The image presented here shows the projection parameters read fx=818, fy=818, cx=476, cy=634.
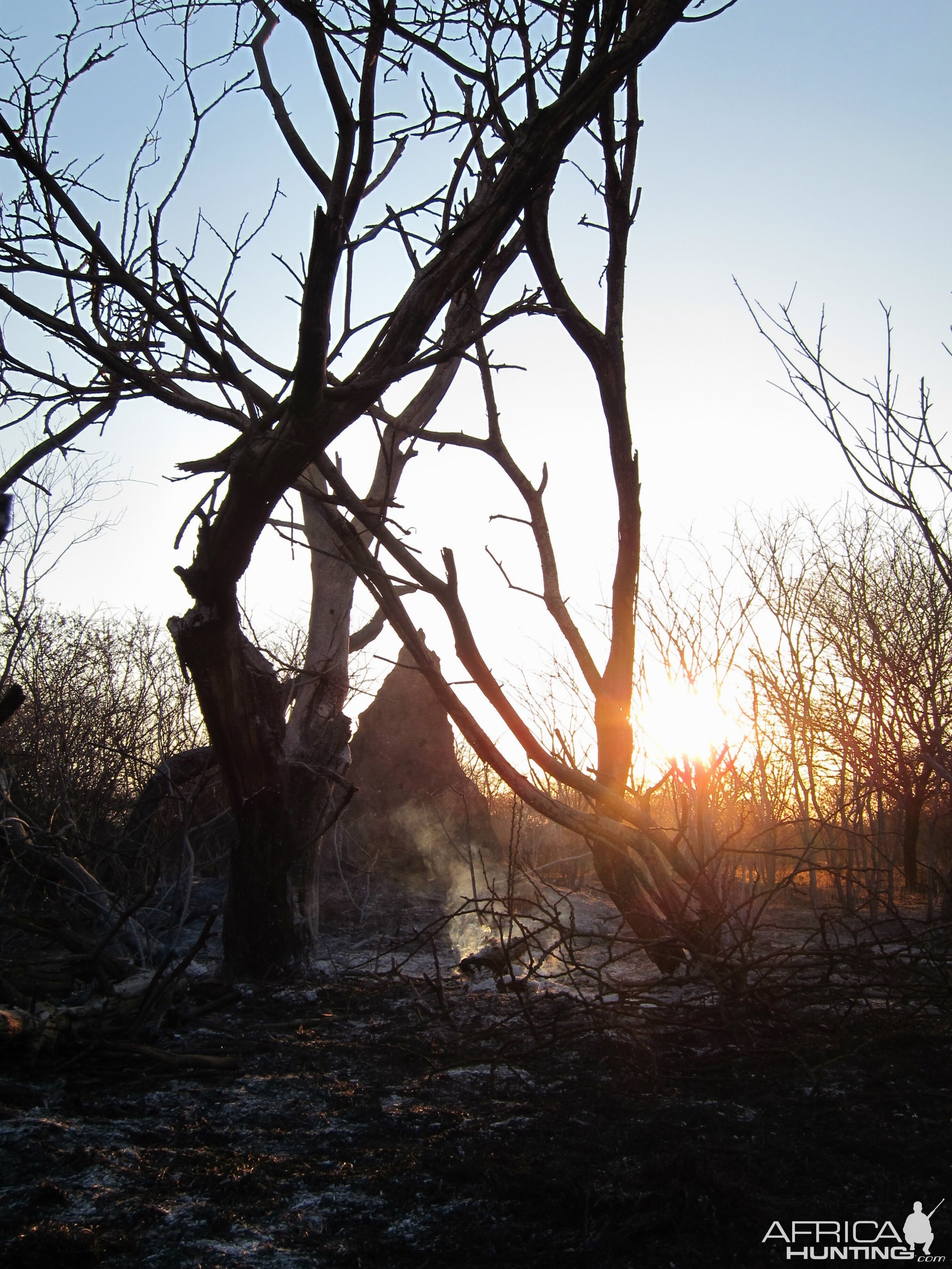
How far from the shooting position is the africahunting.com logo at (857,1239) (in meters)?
1.65

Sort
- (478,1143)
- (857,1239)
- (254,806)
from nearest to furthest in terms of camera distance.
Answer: (857,1239) < (478,1143) < (254,806)

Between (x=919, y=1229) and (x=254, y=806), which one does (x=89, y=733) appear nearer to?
(x=254, y=806)

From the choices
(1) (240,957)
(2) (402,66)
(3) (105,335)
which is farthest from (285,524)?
(1) (240,957)

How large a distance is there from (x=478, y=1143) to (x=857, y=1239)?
95 centimetres

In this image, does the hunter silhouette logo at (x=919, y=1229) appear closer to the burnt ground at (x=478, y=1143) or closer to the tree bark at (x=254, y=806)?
the burnt ground at (x=478, y=1143)

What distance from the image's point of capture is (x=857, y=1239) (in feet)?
5.59

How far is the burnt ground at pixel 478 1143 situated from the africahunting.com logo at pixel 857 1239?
31 millimetres

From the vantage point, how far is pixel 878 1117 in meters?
2.37

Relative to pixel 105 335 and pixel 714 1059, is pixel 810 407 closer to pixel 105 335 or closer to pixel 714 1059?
pixel 714 1059

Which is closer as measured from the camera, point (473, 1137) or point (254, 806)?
point (473, 1137)

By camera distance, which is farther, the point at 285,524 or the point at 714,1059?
the point at 285,524

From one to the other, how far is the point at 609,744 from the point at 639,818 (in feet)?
1.91

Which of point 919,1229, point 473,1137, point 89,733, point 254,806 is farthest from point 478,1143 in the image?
point 89,733

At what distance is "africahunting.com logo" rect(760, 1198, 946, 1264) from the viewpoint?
1.65 meters
